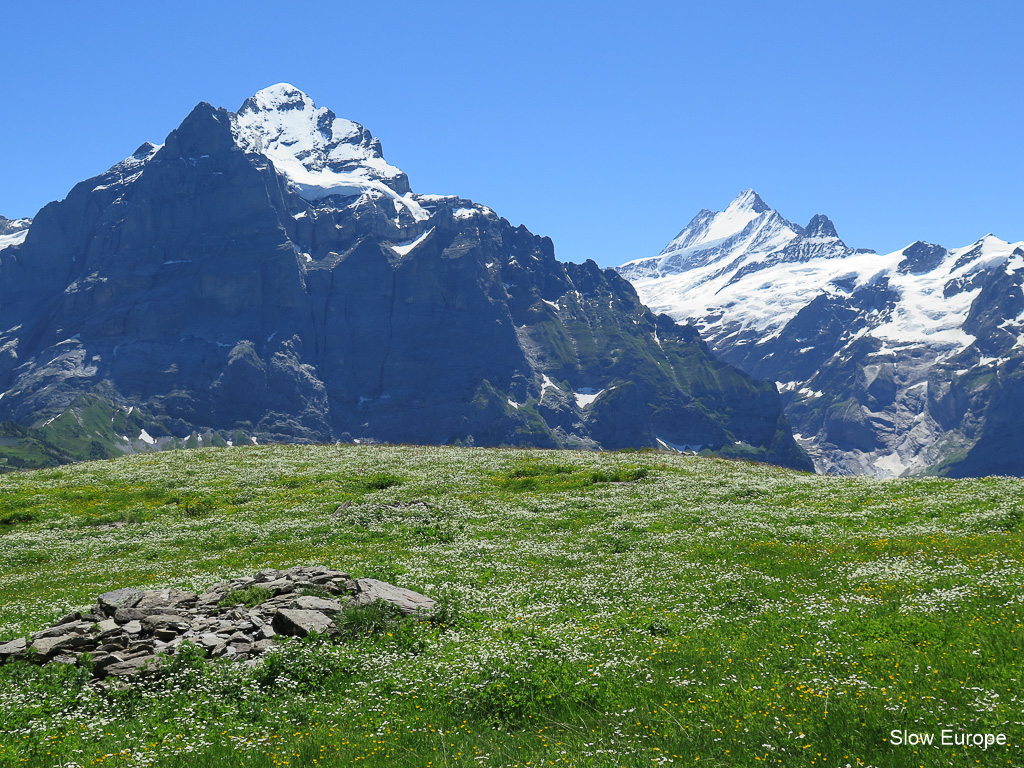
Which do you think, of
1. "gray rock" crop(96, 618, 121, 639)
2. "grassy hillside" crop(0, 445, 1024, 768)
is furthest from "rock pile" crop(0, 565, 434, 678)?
"grassy hillside" crop(0, 445, 1024, 768)

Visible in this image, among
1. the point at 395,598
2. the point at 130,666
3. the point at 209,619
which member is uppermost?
the point at 395,598

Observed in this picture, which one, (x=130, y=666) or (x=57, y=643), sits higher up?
(x=57, y=643)

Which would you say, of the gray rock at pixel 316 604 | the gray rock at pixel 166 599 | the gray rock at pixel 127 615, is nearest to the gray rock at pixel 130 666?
the gray rock at pixel 127 615

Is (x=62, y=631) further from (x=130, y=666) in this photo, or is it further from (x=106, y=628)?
(x=130, y=666)

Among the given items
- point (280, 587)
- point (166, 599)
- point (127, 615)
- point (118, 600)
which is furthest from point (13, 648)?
point (280, 587)

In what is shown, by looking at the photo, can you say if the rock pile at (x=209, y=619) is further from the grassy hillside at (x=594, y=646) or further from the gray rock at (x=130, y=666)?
the grassy hillside at (x=594, y=646)

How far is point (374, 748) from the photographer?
11797 mm

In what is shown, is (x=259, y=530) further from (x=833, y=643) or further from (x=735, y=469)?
(x=735, y=469)

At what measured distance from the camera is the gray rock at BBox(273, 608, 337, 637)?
16516mm

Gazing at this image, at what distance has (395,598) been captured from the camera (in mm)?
18859

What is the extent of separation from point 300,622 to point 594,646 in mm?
6923

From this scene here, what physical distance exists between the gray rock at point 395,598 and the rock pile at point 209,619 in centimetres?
3

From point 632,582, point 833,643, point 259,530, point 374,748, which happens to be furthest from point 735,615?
Result: point 259,530

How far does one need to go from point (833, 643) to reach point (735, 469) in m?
40.6
